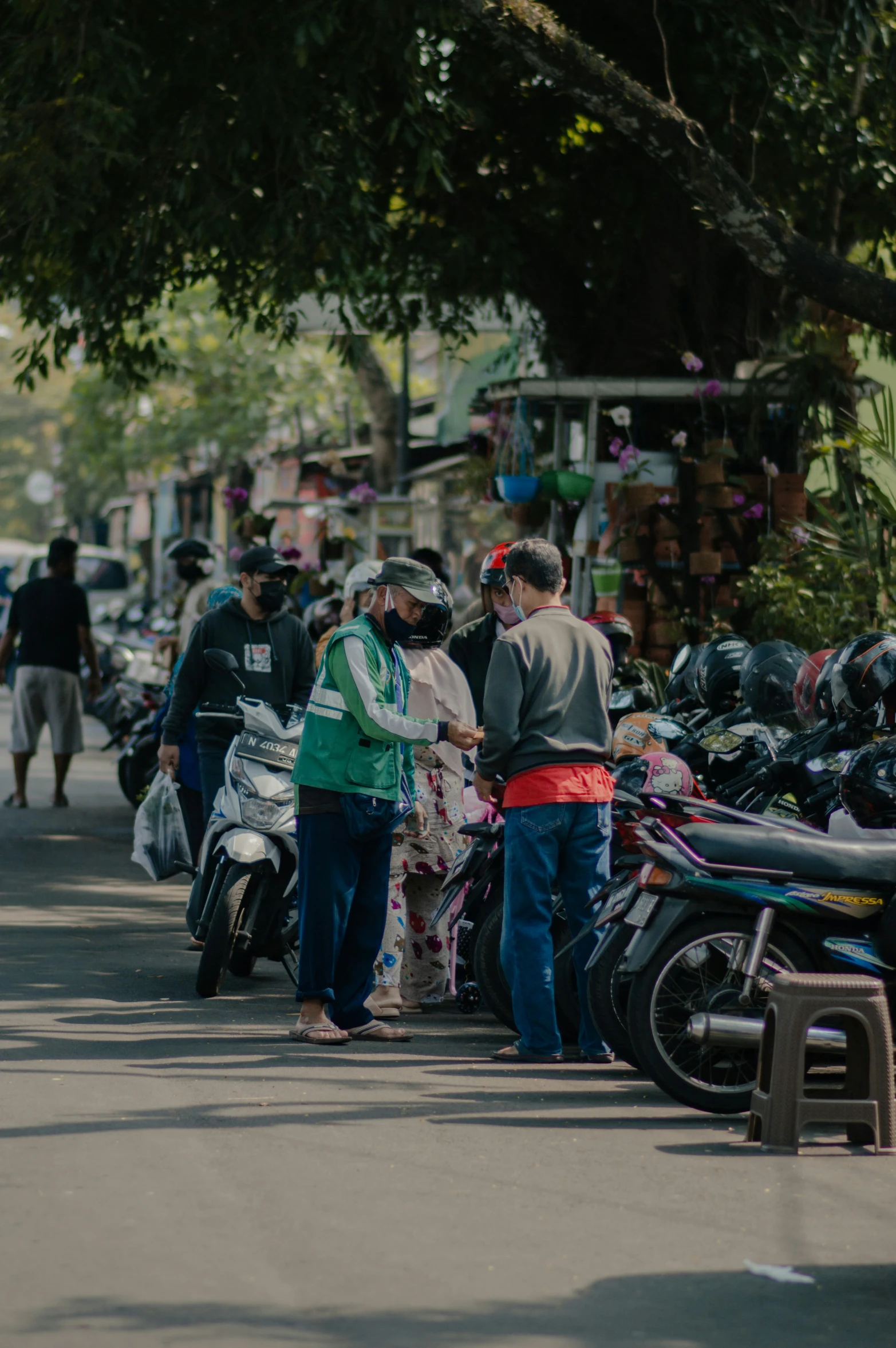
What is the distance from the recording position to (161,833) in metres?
9.80

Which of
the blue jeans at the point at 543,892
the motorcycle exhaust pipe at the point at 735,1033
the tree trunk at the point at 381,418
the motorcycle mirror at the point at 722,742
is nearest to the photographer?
the motorcycle exhaust pipe at the point at 735,1033

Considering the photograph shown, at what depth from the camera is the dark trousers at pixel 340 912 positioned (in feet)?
24.5

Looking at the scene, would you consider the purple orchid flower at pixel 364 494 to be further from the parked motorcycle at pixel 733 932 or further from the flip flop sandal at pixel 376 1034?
the parked motorcycle at pixel 733 932

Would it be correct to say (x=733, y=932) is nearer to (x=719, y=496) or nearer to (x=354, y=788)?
(x=354, y=788)

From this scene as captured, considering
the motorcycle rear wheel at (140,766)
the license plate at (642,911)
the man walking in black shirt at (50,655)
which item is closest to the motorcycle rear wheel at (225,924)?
the license plate at (642,911)

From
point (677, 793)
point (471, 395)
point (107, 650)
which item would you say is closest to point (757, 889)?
point (677, 793)

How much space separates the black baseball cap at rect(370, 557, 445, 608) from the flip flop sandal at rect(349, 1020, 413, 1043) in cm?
167

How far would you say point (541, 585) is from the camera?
751 cm

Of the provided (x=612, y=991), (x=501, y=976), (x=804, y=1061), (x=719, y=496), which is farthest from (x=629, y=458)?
(x=804, y=1061)

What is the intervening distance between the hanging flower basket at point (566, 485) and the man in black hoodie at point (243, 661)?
5205mm

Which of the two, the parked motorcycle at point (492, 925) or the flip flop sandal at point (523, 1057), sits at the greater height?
the parked motorcycle at point (492, 925)

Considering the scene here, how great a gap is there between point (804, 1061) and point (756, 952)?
18.7 inches

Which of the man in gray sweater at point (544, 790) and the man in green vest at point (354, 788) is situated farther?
the man in green vest at point (354, 788)

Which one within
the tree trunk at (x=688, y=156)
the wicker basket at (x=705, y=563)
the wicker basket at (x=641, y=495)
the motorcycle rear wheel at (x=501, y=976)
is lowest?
the motorcycle rear wheel at (x=501, y=976)
